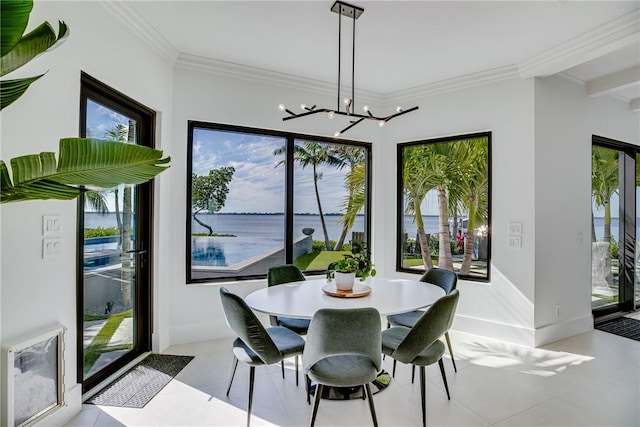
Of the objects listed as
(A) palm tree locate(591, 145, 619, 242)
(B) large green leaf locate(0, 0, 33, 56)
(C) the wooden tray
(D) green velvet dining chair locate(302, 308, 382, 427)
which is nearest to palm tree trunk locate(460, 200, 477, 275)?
(A) palm tree locate(591, 145, 619, 242)

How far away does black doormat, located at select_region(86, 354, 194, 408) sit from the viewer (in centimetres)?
245

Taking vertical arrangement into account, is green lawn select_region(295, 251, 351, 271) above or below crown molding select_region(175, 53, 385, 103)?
below

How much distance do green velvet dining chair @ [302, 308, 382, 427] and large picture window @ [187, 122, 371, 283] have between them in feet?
6.73

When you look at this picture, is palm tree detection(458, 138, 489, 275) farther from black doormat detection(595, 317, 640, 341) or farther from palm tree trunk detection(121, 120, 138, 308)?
palm tree trunk detection(121, 120, 138, 308)

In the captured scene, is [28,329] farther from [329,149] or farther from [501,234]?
[501,234]

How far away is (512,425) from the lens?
220cm

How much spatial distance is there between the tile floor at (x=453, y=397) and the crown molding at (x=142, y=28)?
2.75m

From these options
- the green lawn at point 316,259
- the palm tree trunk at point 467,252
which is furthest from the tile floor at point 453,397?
the green lawn at point 316,259

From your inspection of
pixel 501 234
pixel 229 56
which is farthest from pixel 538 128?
pixel 229 56

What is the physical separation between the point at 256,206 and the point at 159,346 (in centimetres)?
167

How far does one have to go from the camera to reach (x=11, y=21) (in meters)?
1.09

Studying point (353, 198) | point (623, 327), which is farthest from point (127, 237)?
point (623, 327)

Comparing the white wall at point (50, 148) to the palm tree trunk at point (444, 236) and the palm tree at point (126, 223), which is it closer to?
the palm tree at point (126, 223)

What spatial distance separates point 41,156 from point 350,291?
2.00 metres
